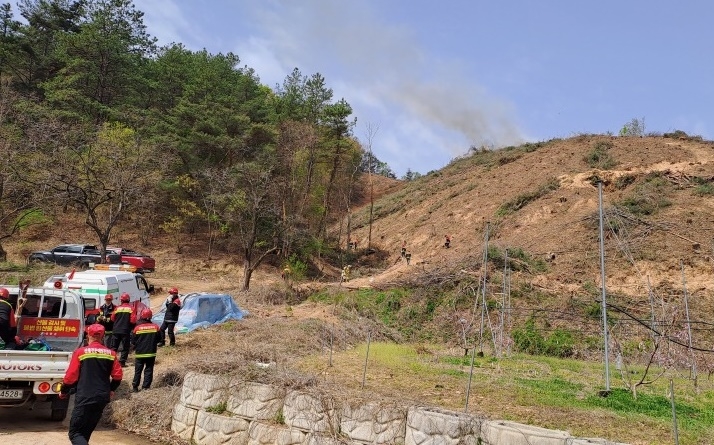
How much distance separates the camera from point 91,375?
6.36 meters

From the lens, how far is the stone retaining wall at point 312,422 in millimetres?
6547

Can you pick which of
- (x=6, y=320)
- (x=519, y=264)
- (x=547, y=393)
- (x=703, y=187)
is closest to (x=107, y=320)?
(x=6, y=320)

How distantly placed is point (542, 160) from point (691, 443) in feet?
140

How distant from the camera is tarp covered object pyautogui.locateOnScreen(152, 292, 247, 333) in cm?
1744

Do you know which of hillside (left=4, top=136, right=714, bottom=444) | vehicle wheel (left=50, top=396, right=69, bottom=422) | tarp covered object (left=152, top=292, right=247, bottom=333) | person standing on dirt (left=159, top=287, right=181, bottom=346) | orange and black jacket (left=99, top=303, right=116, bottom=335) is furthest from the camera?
tarp covered object (left=152, top=292, right=247, bottom=333)

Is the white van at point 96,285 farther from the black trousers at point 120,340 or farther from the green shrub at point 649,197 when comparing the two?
the green shrub at point 649,197

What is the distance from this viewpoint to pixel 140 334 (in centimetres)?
991

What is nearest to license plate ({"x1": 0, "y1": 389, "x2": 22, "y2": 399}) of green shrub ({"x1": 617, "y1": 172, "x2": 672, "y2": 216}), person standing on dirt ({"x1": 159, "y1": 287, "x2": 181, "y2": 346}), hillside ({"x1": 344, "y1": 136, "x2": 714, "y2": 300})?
person standing on dirt ({"x1": 159, "y1": 287, "x2": 181, "y2": 346})

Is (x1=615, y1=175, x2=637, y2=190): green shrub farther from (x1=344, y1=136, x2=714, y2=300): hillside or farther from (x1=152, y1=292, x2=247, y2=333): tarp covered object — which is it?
(x1=152, y1=292, x2=247, y2=333): tarp covered object

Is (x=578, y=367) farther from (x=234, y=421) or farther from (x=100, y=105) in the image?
(x=100, y=105)

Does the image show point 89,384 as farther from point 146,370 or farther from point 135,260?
point 135,260

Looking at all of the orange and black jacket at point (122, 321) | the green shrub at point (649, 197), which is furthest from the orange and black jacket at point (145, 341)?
the green shrub at point (649, 197)

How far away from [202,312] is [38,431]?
984 cm

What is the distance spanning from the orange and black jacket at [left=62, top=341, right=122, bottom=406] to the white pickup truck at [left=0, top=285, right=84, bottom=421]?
200 cm
